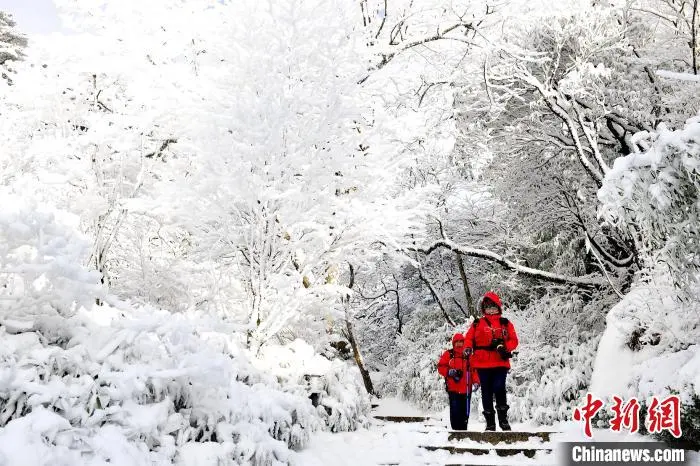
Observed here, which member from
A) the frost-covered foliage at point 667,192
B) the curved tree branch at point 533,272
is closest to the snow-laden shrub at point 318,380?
the frost-covered foliage at point 667,192

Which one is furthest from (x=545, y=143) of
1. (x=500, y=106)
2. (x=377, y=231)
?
(x=377, y=231)

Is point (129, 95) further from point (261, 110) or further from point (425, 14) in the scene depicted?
point (425, 14)

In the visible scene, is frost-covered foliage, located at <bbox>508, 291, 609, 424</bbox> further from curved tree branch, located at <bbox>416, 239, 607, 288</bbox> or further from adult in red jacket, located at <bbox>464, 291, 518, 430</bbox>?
adult in red jacket, located at <bbox>464, 291, 518, 430</bbox>

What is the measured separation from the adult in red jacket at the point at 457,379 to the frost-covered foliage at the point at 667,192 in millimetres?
4031

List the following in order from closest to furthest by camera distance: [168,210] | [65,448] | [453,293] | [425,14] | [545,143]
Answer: [65,448] < [168,210] < [425,14] < [545,143] < [453,293]

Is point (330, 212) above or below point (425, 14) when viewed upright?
below

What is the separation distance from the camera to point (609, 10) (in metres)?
10.1

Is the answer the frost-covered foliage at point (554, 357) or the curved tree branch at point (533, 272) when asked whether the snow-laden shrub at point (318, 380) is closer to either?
the frost-covered foliage at point (554, 357)

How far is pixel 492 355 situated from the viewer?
264 inches

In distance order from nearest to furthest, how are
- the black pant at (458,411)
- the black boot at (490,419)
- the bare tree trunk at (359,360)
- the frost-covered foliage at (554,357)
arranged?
the black boot at (490,419), the black pant at (458,411), the frost-covered foliage at (554,357), the bare tree trunk at (359,360)

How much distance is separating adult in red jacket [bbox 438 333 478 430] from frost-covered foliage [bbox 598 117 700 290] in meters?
4.03

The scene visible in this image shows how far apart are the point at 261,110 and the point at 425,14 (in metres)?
5.83

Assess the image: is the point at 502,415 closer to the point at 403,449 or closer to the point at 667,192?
the point at 403,449

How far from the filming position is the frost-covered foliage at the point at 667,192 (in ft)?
14.0
